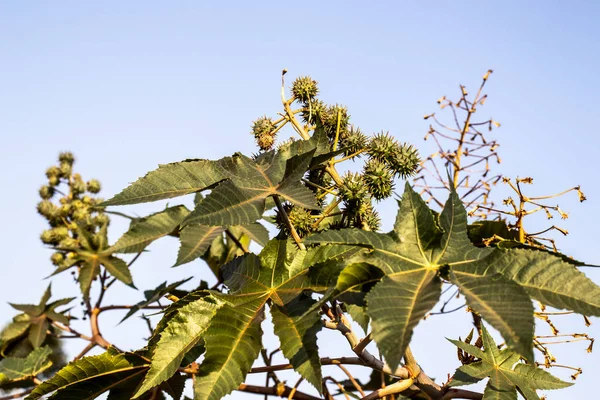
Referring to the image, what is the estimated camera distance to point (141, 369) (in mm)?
2098

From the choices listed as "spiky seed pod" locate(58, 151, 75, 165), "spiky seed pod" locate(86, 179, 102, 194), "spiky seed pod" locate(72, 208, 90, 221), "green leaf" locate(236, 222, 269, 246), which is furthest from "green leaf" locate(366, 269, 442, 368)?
"spiky seed pod" locate(58, 151, 75, 165)

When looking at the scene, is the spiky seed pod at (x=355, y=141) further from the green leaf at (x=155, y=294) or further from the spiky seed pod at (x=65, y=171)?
the spiky seed pod at (x=65, y=171)

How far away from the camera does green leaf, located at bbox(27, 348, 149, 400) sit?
1.99m

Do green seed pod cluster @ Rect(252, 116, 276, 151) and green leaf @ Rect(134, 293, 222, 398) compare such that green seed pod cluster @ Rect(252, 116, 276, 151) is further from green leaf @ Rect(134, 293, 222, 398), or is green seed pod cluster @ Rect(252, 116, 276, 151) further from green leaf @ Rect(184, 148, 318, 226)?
green leaf @ Rect(134, 293, 222, 398)

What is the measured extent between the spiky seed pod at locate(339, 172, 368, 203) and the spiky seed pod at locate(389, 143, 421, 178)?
0.24m

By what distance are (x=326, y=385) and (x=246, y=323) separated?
98 cm

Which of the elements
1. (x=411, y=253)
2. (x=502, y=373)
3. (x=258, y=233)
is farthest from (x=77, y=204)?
(x=411, y=253)

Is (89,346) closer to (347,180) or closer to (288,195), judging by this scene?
(347,180)

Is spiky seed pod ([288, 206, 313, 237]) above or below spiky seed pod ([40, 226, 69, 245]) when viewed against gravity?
below

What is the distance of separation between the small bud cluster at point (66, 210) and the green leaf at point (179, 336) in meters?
3.67

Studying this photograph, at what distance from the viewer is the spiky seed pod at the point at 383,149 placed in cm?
254

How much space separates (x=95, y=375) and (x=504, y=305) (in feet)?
4.55

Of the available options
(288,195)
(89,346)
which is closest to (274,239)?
(288,195)

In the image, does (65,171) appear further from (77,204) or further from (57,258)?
(57,258)
